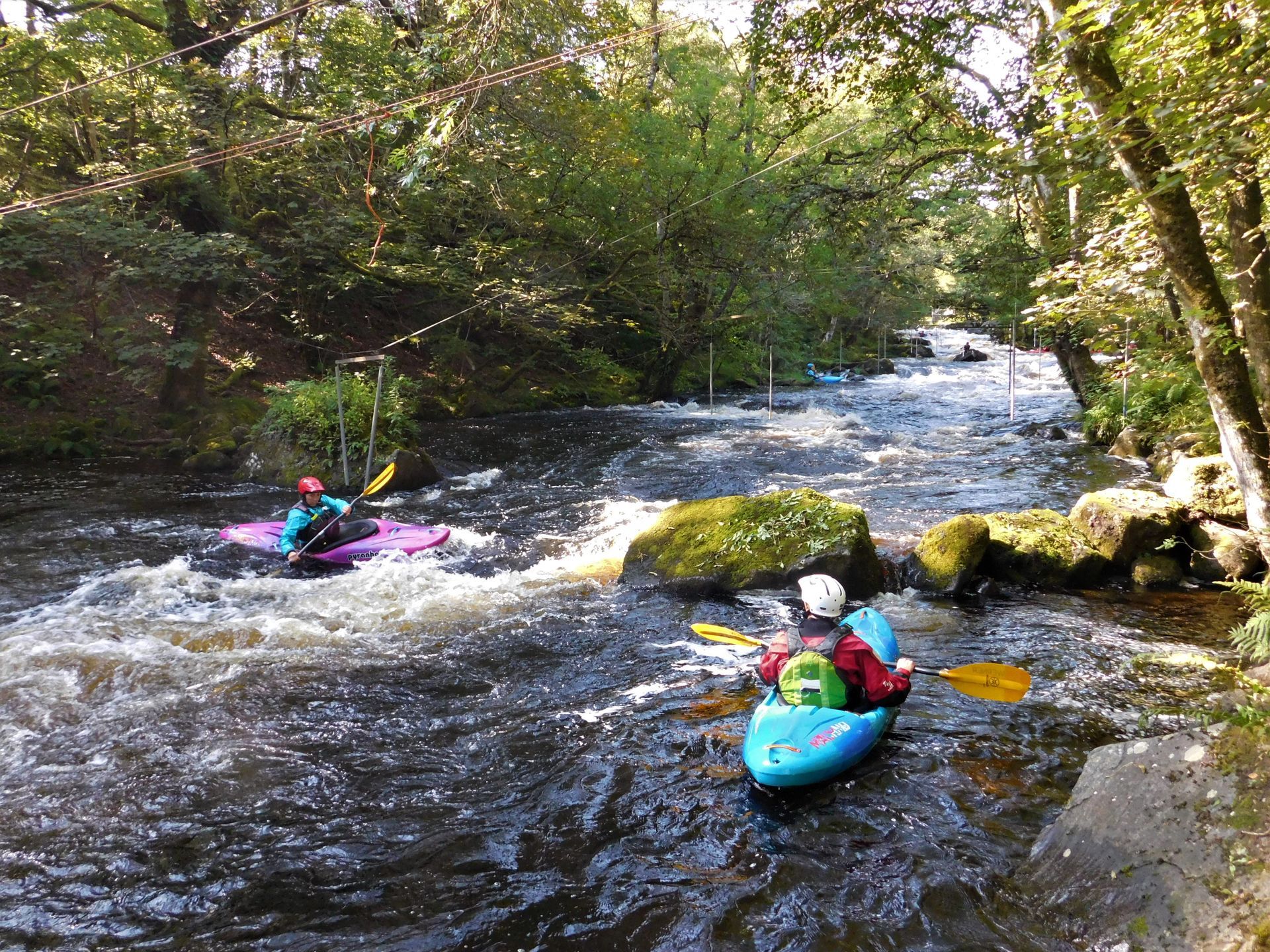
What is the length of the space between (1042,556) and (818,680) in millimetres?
3786

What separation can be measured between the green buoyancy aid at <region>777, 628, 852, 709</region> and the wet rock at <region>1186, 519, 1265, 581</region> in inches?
173

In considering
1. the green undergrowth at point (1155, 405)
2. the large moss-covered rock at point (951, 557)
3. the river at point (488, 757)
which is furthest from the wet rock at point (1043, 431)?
the large moss-covered rock at point (951, 557)

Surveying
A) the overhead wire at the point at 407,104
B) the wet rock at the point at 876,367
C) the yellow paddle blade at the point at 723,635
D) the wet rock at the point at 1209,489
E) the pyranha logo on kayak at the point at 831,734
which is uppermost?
the overhead wire at the point at 407,104

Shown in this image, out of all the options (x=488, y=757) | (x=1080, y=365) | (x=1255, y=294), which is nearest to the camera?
(x=488, y=757)

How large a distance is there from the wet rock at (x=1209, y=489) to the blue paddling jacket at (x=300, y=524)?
27.9 ft

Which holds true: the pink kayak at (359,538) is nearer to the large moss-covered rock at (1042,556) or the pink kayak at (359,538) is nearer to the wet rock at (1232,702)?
the large moss-covered rock at (1042,556)

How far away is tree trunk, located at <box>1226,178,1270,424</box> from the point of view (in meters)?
4.31

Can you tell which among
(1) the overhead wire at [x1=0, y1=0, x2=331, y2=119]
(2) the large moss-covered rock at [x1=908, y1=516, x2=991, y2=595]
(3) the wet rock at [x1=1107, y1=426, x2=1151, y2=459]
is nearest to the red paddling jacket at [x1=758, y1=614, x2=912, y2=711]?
(2) the large moss-covered rock at [x1=908, y1=516, x2=991, y2=595]

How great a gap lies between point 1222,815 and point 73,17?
1597cm

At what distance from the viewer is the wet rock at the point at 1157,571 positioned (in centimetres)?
635

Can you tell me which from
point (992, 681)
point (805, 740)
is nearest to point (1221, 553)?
point (992, 681)

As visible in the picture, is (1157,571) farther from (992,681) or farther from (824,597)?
(824,597)

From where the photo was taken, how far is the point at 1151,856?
252 cm

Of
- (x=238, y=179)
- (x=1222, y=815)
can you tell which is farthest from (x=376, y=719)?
(x=238, y=179)
